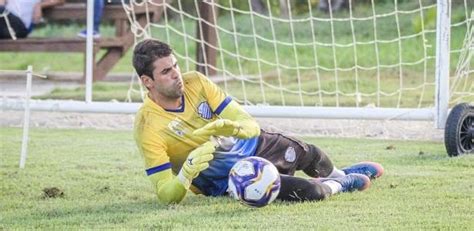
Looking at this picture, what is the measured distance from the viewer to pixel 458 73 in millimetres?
9031

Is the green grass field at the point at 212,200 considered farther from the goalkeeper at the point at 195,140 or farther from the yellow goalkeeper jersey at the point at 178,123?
the yellow goalkeeper jersey at the point at 178,123

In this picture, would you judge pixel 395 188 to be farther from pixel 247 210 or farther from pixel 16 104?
pixel 16 104

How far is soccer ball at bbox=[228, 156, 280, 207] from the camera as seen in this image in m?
5.89

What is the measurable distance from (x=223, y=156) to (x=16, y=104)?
2.81 meters

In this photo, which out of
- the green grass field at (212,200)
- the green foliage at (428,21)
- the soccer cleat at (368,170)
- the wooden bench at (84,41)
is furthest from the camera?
the green foliage at (428,21)

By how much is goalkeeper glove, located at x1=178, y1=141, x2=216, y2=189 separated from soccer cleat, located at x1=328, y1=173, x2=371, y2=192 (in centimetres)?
93

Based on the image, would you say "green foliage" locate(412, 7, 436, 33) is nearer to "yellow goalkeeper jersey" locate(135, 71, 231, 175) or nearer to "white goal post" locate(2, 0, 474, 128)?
"white goal post" locate(2, 0, 474, 128)

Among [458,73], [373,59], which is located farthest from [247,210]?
[373,59]

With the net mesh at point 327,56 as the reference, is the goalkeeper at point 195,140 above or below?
above

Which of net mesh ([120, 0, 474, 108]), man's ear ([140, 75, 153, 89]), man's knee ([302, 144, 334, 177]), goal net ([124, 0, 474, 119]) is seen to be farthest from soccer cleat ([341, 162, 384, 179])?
net mesh ([120, 0, 474, 108])

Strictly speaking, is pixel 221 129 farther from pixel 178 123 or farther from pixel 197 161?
pixel 178 123

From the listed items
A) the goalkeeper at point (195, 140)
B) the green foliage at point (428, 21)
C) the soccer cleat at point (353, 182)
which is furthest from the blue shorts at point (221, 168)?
the green foliage at point (428, 21)

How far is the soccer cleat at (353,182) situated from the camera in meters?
6.53

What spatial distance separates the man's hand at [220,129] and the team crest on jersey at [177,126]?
1.05ft
